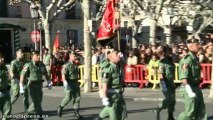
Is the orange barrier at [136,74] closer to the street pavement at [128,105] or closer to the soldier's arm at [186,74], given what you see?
the street pavement at [128,105]

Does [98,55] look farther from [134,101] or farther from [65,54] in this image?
[134,101]

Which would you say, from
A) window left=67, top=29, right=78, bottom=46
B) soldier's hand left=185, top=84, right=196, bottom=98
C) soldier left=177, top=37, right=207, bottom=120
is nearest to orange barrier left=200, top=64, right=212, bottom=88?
soldier left=177, top=37, right=207, bottom=120

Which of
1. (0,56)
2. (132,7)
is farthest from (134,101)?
(132,7)

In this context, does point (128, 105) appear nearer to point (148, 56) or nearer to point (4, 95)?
point (4, 95)

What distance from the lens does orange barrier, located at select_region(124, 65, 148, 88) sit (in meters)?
19.2

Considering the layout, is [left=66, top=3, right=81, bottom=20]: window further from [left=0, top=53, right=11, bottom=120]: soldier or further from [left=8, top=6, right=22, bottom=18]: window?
[left=0, top=53, right=11, bottom=120]: soldier

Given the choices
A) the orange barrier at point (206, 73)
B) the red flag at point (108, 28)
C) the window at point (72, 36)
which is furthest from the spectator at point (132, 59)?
the window at point (72, 36)

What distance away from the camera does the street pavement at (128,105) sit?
491 inches

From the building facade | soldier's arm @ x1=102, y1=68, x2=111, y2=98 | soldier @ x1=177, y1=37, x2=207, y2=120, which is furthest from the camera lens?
the building facade

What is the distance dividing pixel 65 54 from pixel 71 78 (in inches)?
478

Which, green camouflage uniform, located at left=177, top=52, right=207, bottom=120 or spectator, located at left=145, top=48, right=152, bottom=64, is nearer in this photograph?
green camouflage uniform, located at left=177, top=52, right=207, bottom=120

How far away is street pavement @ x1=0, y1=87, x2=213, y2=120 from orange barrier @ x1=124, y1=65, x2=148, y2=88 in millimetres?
645

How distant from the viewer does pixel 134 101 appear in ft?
51.8

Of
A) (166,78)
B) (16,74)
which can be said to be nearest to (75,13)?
(16,74)
